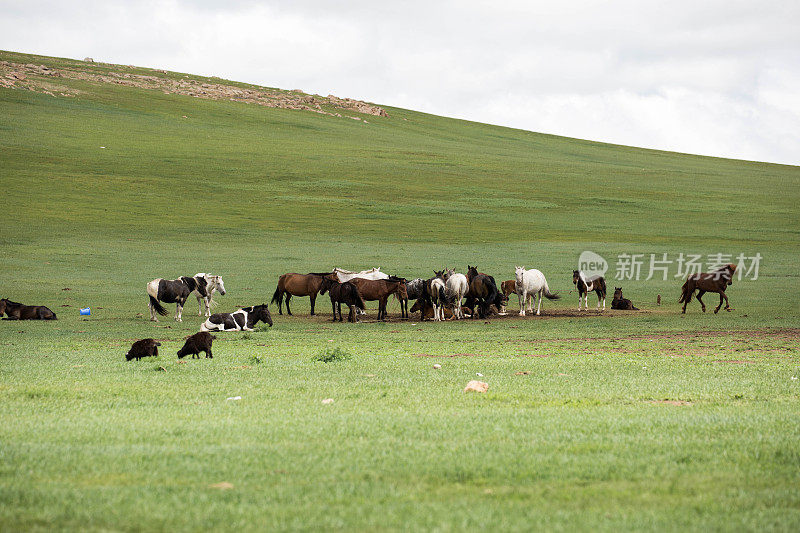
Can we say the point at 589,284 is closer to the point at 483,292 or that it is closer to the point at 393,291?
the point at 483,292

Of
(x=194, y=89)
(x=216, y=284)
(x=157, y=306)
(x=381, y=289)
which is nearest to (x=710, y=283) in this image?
(x=381, y=289)

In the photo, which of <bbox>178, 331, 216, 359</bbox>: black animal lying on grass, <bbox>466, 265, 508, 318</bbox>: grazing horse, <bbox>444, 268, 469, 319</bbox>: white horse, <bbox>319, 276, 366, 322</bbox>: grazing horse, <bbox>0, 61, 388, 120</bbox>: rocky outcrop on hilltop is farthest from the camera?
<bbox>0, 61, 388, 120</bbox>: rocky outcrop on hilltop

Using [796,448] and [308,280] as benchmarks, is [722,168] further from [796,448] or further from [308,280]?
[796,448]

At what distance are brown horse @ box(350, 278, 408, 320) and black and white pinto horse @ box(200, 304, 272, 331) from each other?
17.8 ft

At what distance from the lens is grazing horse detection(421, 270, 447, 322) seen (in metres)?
28.5

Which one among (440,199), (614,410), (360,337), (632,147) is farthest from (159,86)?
(614,410)

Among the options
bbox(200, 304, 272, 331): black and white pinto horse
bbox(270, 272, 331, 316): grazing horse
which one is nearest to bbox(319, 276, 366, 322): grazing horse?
bbox(270, 272, 331, 316): grazing horse

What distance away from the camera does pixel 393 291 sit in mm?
28844

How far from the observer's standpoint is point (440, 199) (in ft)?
243

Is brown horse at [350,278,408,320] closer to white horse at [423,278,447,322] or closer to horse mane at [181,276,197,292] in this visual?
white horse at [423,278,447,322]

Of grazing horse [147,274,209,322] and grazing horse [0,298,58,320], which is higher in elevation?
grazing horse [147,274,209,322]

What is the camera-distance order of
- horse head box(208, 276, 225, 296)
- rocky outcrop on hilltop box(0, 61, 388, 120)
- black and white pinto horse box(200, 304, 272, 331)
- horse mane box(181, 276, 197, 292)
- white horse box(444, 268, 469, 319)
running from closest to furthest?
1. black and white pinto horse box(200, 304, 272, 331)
2. horse mane box(181, 276, 197, 292)
3. horse head box(208, 276, 225, 296)
4. white horse box(444, 268, 469, 319)
5. rocky outcrop on hilltop box(0, 61, 388, 120)

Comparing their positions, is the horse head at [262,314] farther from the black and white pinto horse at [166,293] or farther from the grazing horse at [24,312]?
the grazing horse at [24,312]

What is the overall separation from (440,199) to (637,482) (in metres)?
67.9
